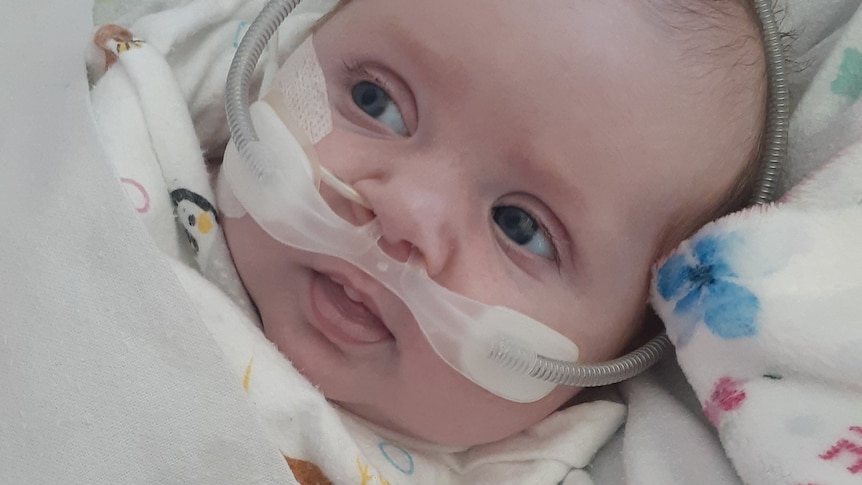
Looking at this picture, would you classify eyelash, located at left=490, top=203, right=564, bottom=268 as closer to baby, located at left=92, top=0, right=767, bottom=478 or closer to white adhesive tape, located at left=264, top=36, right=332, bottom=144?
baby, located at left=92, top=0, right=767, bottom=478

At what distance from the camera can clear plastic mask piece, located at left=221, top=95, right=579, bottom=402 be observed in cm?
79

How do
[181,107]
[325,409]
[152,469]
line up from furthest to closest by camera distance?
[181,107]
[325,409]
[152,469]

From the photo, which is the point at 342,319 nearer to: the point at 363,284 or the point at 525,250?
the point at 363,284

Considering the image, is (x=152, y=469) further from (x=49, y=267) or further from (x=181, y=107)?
(x=181, y=107)

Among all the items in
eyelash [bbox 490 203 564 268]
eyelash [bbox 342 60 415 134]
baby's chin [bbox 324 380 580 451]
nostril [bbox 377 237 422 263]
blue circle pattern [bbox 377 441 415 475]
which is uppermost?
eyelash [bbox 342 60 415 134]

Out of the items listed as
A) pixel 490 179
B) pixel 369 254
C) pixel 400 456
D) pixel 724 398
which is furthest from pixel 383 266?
pixel 724 398

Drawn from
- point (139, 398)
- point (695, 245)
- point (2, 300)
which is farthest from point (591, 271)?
point (2, 300)

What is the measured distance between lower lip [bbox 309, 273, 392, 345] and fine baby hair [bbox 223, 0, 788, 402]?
2.1 inches

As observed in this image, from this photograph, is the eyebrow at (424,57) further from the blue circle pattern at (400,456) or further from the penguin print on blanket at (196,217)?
the blue circle pattern at (400,456)

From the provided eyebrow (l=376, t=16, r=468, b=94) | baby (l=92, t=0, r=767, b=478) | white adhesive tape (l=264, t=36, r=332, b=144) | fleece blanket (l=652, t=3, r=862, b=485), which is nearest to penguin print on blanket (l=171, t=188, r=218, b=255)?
baby (l=92, t=0, r=767, b=478)

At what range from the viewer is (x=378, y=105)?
871 millimetres

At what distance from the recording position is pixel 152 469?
721mm

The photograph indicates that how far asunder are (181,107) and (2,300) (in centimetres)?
30

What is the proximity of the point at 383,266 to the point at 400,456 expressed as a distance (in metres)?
0.24
